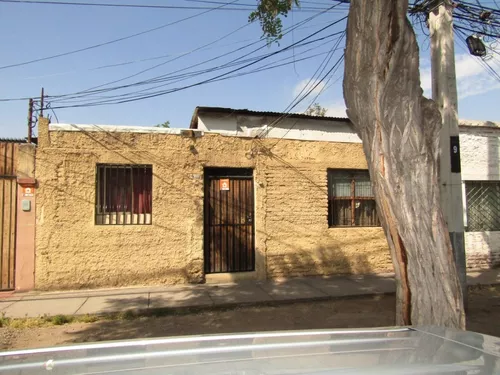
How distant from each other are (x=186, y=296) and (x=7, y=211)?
375 cm

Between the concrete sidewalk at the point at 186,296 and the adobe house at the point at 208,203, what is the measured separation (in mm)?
348

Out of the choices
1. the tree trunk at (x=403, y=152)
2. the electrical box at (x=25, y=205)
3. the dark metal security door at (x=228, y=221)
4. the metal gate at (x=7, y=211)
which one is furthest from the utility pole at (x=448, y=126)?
the metal gate at (x=7, y=211)

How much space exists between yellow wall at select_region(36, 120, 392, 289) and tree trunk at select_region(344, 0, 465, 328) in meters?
4.80

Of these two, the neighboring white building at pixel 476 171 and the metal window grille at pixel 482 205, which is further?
the metal window grille at pixel 482 205

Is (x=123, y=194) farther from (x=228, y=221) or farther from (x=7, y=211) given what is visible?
(x=228, y=221)

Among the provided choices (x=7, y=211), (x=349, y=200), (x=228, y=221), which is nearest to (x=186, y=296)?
(x=228, y=221)

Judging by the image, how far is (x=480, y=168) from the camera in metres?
9.77

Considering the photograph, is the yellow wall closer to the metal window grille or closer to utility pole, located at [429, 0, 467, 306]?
the metal window grille

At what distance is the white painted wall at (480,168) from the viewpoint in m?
9.61

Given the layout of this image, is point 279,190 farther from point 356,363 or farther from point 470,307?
point 356,363

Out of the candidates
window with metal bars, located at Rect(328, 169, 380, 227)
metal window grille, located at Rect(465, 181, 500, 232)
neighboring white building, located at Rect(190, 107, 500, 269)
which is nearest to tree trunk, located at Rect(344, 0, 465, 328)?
neighboring white building, located at Rect(190, 107, 500, 269)

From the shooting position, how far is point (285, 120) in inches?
342

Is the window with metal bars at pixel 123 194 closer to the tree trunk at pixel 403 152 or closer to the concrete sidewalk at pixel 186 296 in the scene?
the concrete sidewalk at pixel 186 296

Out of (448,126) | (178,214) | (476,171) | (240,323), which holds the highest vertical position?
(448,126)
